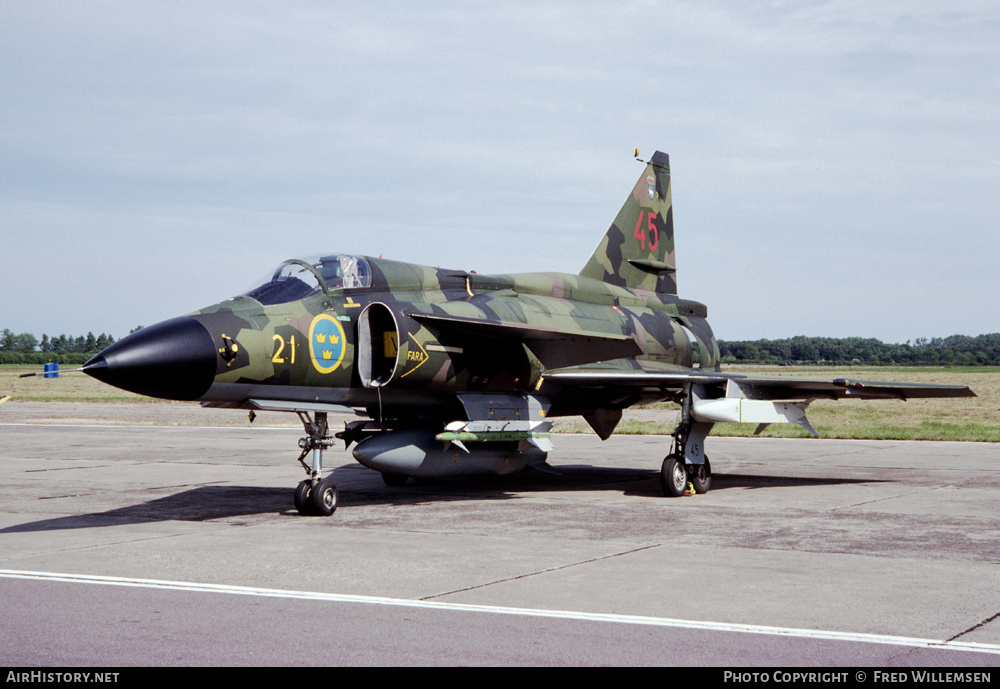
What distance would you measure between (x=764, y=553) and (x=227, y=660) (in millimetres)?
5113

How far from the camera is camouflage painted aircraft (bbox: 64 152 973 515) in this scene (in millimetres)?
9938

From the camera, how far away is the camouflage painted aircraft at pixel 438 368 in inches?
391

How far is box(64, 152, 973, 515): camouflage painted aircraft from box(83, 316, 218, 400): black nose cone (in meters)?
0.01

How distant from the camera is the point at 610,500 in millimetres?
12711

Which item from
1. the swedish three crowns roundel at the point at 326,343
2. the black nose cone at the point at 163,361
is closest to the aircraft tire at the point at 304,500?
the swedish three crowns roundel at the point at 326,343

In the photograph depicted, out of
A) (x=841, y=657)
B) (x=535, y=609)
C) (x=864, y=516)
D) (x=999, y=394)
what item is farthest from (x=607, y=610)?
(x=999, y=394)

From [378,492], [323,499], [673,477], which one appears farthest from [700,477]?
[323,499]

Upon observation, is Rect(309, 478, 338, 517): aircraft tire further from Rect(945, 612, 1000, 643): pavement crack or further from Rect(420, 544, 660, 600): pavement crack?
Rect(945, 612, 1000, 643): pavement crack

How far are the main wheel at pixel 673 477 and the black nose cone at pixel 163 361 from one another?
6.40 meters

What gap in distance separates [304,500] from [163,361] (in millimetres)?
2520

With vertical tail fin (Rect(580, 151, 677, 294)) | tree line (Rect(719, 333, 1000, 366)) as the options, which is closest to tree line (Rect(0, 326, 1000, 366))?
tree line (Rect(719, 333, 1000, 366))

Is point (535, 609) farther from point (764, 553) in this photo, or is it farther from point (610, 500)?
point (610, 500)

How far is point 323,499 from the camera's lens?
1079 centimetres

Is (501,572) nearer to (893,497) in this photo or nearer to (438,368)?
(438,368)
